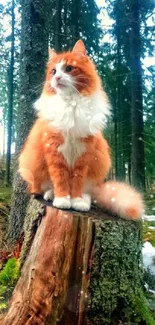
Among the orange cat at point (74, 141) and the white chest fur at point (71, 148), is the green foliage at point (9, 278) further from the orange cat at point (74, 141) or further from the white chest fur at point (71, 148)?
the white chest fur at point (71, 148)

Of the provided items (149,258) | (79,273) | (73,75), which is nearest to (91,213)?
(79,273)

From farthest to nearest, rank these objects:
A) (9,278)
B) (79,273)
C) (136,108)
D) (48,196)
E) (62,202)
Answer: (136,108) → (9,278) → (48,196) → (62,202) → (79,273)

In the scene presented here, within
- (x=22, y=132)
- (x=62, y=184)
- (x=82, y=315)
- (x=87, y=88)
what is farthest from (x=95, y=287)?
(x=22, y=132)

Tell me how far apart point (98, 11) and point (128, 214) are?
9089 mm

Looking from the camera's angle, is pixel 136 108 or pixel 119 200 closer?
pixel 119 200

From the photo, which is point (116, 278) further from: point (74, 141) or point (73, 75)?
point (73, 75)

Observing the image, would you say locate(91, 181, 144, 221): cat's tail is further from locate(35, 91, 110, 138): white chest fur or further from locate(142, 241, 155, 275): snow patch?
locate(142, 241, 155, 275): snow patch

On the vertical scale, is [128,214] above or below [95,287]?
above

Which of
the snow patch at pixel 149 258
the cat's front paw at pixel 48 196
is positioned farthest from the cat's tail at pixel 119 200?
the snow patch at pixel 149 258

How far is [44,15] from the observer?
4824mm

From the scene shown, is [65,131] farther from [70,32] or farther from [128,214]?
[70,32]

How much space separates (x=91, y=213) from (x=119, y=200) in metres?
0.24

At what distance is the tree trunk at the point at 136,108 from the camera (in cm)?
731

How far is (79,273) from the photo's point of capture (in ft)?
7.47
